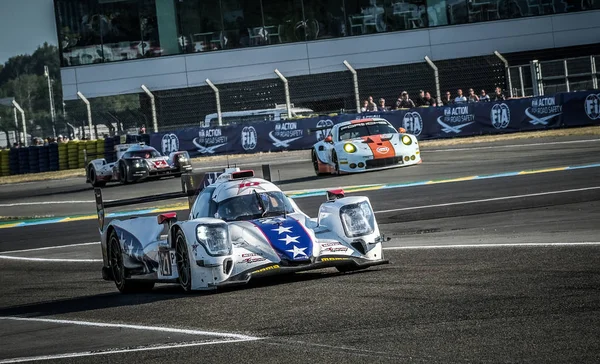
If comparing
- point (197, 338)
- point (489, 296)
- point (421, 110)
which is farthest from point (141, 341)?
point (421, 110)

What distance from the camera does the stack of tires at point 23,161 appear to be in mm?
41188

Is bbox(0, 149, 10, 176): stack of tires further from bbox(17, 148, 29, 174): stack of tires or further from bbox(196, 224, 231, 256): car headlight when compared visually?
bbox(196, 224, 231, 256): car headlight

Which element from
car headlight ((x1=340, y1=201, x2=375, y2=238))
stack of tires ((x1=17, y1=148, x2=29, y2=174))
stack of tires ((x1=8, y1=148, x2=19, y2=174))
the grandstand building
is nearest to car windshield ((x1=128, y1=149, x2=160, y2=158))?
stack of tires ((x1=17, y1=148, x2=29, y2=174))

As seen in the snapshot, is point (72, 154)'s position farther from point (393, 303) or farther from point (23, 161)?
point (393, 303)

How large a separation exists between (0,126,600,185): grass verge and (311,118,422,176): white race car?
6.60m

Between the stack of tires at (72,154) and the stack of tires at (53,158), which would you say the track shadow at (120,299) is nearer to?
the stack of tires at (72,154)

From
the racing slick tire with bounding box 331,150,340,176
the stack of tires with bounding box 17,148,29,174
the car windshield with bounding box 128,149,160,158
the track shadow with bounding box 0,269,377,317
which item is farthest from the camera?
the stack of tires with bounding box 17,148,29,174

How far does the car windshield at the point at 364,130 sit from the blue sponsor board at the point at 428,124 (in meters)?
4.37

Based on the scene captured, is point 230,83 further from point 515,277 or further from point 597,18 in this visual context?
point 515,277

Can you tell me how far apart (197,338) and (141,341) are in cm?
47

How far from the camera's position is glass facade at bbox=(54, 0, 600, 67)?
48062mm

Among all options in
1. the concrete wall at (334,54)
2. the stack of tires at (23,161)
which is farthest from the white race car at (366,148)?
the concrete wall at (334,54)

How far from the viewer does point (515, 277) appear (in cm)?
905

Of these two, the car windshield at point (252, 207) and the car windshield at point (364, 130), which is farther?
the car windshield at point (364, 130)
